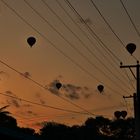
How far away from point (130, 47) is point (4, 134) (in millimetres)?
12981

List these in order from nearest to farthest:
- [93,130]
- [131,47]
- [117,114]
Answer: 1. [131,47]
2. [117,114]
3. [93,130]

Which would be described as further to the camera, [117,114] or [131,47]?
[117,114]

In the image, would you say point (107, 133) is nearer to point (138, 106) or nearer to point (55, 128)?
point (55, 128)

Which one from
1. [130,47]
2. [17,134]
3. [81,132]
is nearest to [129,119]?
[81,132]

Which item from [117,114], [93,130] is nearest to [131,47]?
[117,114]

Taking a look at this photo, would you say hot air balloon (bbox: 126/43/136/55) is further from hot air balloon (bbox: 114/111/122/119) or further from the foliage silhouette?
the foliage silhouette

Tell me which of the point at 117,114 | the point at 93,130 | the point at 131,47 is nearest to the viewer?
the point at 131,47

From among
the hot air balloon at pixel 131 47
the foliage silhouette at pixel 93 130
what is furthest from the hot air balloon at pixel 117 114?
the foliage silhouette at pixel 93 130

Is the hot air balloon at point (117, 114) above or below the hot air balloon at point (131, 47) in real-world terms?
above

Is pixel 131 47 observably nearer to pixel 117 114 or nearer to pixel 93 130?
pixel 117 114

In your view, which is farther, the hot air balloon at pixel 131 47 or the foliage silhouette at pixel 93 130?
the foliage silhouette at pixel 93 130

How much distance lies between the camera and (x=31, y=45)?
33.2 m

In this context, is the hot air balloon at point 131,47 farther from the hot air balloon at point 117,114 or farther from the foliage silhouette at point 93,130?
the foliage silhouette at point 93,130

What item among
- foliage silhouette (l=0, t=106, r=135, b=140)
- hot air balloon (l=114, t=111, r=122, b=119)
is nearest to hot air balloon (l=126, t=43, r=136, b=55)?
hot air balloon (l=114, t=111, r=122, b=119)
